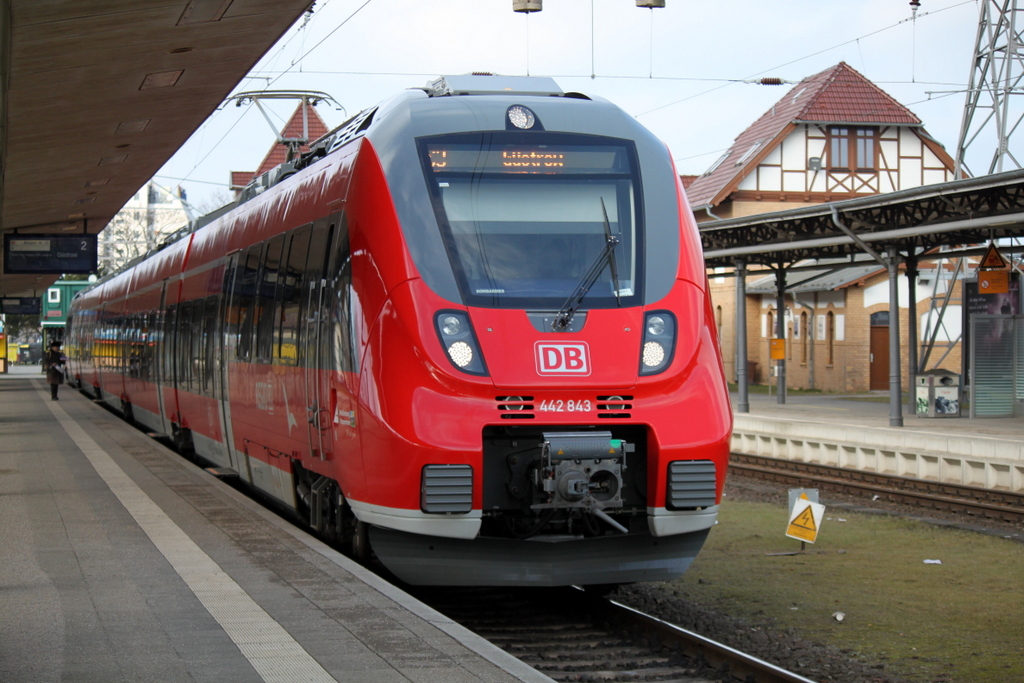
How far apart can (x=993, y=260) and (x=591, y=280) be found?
17094 mm

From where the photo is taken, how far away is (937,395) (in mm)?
24453

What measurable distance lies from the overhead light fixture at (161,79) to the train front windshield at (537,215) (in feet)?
20.4

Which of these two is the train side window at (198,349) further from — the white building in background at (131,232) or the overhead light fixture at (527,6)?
the white building in background at (131,232)

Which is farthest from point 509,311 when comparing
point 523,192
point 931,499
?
point 931,499

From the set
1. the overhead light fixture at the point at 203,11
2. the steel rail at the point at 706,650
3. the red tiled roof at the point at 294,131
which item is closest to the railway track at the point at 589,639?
the steel rail at the point at 706,650

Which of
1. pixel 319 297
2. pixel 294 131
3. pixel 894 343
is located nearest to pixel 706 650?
pixel 319 297

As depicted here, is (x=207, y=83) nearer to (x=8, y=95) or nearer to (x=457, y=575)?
(x=8, y=95)

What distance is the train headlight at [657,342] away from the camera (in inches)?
291

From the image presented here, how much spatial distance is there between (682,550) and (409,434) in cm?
199

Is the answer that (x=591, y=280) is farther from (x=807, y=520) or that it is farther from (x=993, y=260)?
(x=993, y=260)

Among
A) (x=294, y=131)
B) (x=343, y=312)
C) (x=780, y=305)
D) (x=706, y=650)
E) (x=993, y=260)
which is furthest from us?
(x=294, y=131)

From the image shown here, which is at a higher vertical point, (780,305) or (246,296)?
(780,305)

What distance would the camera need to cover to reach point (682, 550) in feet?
25.2

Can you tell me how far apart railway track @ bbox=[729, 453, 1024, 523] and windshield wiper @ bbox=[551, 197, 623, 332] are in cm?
882
